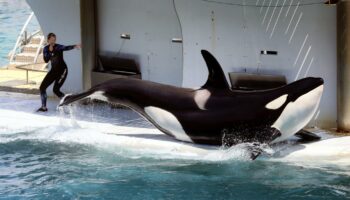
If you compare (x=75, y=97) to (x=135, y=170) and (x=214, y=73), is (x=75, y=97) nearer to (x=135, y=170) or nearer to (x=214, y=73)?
(x=135, y=170)

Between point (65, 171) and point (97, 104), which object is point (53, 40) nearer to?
point (97, 104)

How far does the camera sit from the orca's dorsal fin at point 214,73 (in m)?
7.49

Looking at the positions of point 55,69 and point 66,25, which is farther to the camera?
point 66,25

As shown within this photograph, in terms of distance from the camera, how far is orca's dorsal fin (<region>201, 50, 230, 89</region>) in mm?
7487

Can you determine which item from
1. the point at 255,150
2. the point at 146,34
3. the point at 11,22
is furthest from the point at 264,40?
the point at 11,22

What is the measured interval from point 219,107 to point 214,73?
388mm

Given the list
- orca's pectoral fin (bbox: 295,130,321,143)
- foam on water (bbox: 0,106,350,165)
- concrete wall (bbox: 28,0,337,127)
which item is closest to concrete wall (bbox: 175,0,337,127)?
concrete wall (bbox: 28,0,337,127)

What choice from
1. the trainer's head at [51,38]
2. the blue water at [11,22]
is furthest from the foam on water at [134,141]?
the blue water at [11,22]

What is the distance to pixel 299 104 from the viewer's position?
7348 mm

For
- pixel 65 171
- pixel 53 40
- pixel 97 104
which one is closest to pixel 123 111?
pixel 97 104

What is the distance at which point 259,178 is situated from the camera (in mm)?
6566

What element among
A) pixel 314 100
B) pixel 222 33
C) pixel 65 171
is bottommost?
pixel 65 171

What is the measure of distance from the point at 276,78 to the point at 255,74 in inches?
11.7

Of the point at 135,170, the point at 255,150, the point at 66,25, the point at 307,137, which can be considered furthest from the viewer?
the point at 66,25
